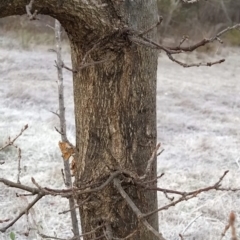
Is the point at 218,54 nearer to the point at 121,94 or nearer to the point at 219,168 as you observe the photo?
the point at 219,168

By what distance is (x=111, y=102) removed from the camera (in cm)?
116

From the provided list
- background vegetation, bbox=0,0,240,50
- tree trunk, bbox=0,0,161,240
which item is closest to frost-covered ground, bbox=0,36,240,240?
tree trunk, bbox=0,0,161,240

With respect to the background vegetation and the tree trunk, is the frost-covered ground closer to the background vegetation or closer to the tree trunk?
the tree trunk

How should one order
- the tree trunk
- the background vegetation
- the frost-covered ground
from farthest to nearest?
the background vegetation → the frost-covered ground → the tree trunk

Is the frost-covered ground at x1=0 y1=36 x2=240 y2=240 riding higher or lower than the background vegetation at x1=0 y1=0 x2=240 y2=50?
lower

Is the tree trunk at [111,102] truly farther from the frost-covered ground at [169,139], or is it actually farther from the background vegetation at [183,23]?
the background vegetation at [183,23]

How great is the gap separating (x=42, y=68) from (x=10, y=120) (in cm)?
223

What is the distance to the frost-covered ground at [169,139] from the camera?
2.90 m

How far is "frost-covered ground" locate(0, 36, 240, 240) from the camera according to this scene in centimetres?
290

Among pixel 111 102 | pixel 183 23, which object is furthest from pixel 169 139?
pixel 183 23

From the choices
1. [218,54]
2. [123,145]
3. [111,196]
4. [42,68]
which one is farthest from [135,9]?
[218,54]

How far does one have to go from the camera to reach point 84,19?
1050 mm

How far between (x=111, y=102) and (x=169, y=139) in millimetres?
3118

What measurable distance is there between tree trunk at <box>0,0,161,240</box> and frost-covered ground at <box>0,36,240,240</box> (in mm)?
321
